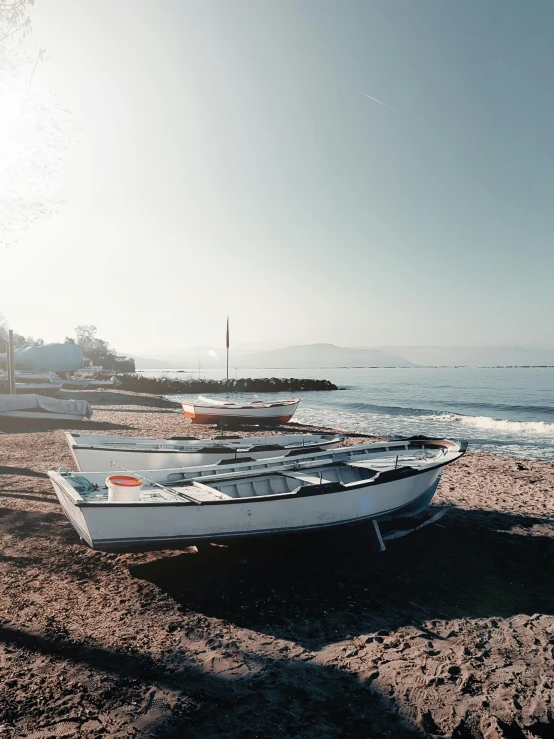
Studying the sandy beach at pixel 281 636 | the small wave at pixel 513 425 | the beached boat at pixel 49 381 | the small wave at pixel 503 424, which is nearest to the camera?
the sandy beach at pixel 281 636

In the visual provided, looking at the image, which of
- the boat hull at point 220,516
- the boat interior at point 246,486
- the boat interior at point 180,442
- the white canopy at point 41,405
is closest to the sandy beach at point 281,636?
the boat hull at point 220,516

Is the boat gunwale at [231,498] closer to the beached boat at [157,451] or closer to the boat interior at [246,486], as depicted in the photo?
the boat interior at [246,486]

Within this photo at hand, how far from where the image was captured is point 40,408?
70.5ft

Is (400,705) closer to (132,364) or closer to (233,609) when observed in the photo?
(233,609)

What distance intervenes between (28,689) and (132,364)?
→ 125m

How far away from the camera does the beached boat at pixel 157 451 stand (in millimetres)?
9719

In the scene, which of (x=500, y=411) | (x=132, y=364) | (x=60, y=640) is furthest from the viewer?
(x=132, y=364)

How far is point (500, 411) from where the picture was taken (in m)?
39.2

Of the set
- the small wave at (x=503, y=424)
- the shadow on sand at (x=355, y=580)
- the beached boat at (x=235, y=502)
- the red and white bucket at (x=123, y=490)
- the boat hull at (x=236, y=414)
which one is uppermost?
the red and white bucket at (x=123, y=490)

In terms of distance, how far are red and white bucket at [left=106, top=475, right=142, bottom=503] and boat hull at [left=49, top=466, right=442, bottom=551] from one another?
1.21 feet

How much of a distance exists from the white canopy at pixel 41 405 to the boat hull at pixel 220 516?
16.4 m

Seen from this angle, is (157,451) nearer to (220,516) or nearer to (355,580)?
(220,516)

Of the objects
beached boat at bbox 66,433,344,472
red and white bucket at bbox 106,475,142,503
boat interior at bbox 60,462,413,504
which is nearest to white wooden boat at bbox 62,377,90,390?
beached boat at bbox 66,433,344,472

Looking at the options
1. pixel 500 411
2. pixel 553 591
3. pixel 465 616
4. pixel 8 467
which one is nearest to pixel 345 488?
pixel 465 616
